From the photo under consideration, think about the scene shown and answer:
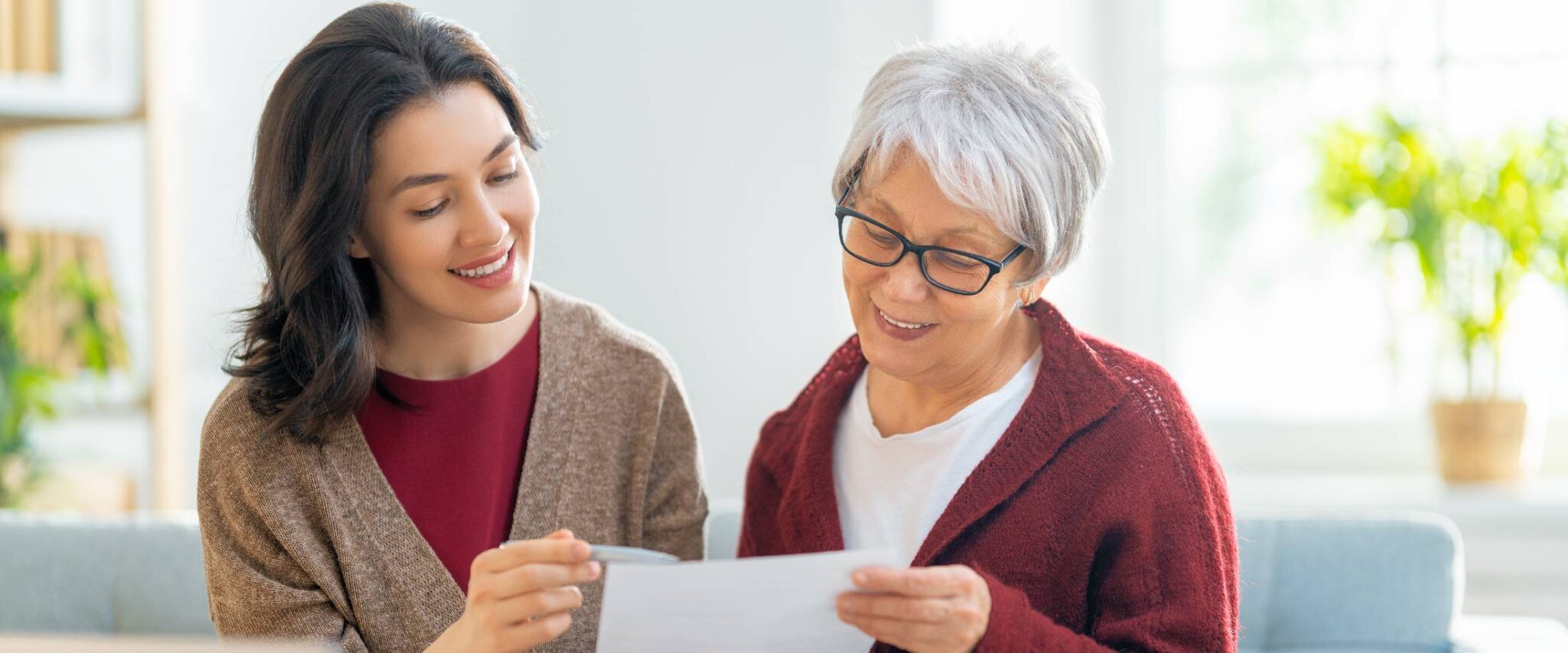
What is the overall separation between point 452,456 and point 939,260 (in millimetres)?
622

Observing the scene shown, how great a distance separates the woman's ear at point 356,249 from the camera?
1.50 meters

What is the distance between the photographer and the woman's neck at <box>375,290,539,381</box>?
1.62 meters

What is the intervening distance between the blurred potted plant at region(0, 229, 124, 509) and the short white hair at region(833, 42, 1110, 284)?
188cm

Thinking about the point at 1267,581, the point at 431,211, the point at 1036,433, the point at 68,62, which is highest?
the point at 68,62

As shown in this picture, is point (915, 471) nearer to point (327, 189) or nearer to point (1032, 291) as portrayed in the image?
point (1032, 291)

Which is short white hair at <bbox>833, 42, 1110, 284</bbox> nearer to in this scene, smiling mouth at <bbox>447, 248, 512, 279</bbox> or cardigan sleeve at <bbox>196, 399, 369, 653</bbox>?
smiling mouth at <bbox>447, 248, 512, 279</bbox>

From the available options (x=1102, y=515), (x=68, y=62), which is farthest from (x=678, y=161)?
(x=1102, y=515)

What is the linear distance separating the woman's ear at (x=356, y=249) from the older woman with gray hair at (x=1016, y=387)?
1.70ft

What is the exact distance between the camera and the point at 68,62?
2.69 metres

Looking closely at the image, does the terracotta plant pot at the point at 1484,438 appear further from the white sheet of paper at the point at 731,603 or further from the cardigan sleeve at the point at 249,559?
the cardigan sleeve at the point at 249,559

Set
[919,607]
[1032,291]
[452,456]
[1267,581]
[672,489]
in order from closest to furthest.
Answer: [919,607]
[1032,291]
[452,456]
[672,489]
[1267,581]

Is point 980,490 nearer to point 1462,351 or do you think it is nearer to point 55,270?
point 1462,351

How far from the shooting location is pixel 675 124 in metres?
2.84

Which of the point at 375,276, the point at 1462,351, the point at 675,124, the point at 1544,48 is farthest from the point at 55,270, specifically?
the point at 1544,48
